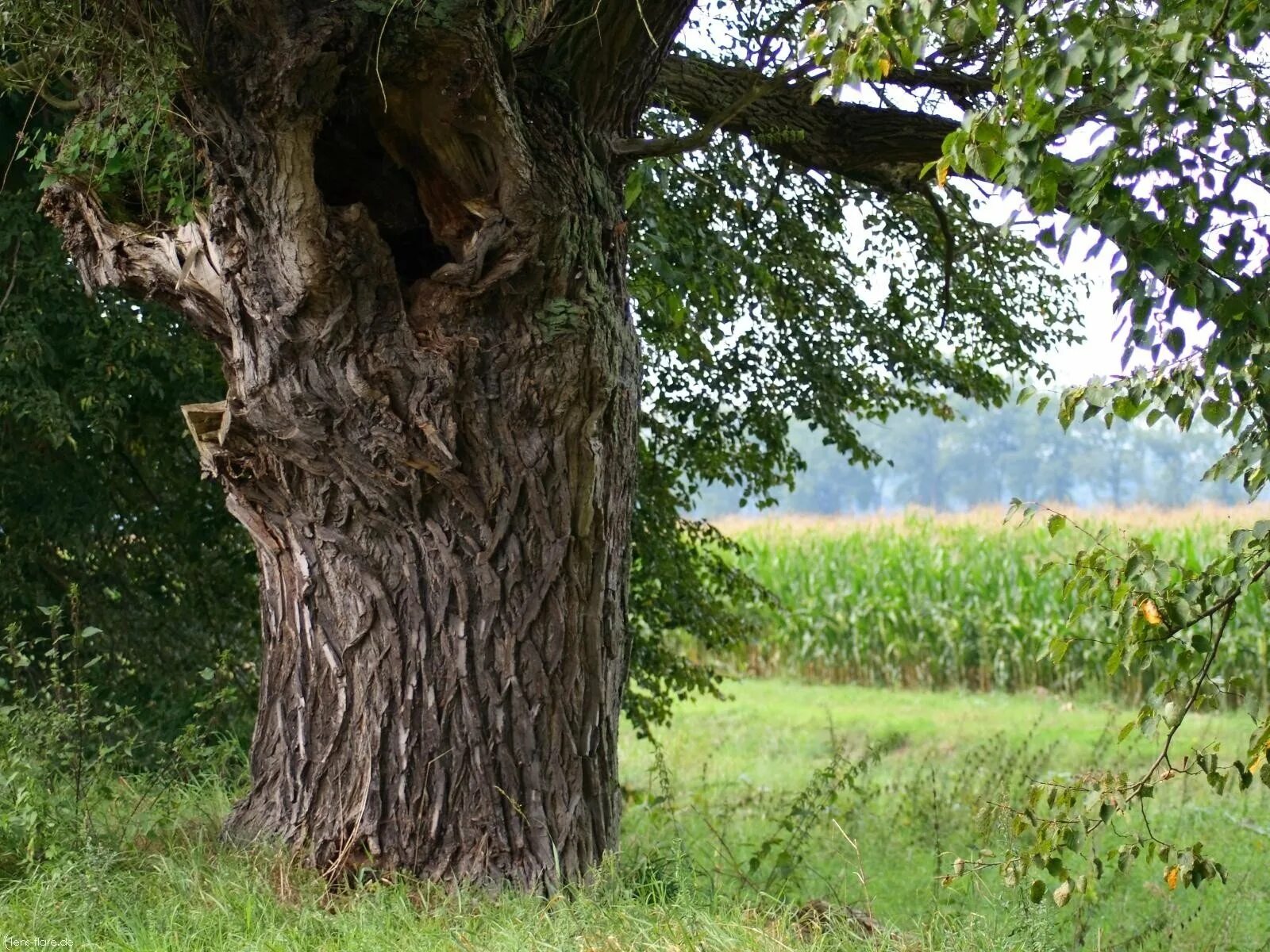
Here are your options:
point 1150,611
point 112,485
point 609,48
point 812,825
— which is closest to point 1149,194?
point 1150,611

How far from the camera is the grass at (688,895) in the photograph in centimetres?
390

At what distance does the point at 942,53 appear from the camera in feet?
22.3

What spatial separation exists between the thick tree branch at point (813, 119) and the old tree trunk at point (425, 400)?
1.45 meters

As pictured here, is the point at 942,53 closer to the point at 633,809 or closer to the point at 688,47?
the point at 688,47

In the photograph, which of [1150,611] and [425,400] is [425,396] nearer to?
[425,400]

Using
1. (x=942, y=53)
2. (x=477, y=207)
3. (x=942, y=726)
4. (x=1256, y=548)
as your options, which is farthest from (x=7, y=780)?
(x=942, y=726)

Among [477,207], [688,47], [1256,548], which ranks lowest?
[1256,548]

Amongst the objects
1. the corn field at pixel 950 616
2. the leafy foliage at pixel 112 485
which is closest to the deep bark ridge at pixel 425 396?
the leafy foliage at pixel 112 485

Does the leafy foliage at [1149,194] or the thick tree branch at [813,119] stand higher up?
the thick tree branch at [813,119]

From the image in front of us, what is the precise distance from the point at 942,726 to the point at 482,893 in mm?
8969

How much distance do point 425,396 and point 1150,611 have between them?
2.36 meters

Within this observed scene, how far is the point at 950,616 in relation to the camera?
53.6 ft

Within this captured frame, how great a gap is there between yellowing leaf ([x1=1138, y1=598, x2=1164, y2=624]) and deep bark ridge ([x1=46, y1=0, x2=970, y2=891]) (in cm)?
193

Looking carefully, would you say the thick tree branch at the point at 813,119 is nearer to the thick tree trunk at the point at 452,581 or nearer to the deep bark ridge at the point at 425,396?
the deep bark ridge at the point at 425,396
